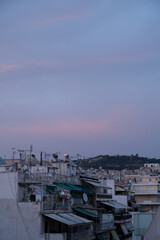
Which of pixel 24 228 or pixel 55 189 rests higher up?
pixel 55 189

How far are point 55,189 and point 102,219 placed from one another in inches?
397

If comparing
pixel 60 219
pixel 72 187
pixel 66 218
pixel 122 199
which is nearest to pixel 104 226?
pixel 72 187

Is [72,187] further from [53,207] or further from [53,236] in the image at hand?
[53,236]

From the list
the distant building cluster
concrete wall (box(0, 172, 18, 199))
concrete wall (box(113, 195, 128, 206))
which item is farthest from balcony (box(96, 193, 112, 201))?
concrete wall (box(0, 172, 18, 199))

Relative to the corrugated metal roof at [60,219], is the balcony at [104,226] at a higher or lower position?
lower

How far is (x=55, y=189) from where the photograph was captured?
36688 mm

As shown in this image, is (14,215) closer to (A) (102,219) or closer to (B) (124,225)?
(A) (102,219)

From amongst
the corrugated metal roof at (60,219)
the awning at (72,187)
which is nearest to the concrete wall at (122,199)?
the awning at (72,187)

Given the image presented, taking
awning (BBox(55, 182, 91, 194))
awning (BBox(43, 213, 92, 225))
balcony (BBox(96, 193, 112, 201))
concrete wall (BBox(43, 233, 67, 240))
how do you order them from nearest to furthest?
concrete wall (BBox(43, 233, 67, 240)) → awning (BBox(43, 213, 92, 225)) → awning (BBox(55, 182, 91, 194)) → balcony (BBox(96, 193, 112, 201))

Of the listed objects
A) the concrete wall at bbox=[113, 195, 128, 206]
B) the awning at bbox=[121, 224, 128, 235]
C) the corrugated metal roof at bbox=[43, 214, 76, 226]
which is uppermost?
the corrugated metal roof at bbox=[43, 214, 76, 226]

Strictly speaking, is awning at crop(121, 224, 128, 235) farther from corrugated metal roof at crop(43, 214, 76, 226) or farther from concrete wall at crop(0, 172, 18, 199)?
concrete wall at crop(0, 172, 18, 199)

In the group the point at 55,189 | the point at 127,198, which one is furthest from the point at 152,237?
the point at 127,198

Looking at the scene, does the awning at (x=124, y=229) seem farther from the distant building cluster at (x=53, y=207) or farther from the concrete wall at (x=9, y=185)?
the concrete wall at (x=9, y=185)

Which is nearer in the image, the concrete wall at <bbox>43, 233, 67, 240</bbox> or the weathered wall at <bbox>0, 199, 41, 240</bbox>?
the concrete wall at <bbox>43, 233, 67, 240</bbox>
